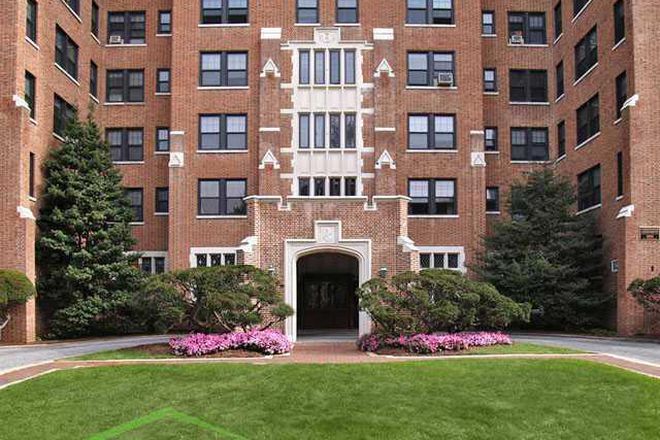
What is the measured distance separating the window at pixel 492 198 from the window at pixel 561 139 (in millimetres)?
3411

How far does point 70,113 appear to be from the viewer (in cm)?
2989

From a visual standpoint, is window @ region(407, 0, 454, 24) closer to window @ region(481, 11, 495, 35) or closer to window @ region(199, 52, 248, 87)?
window @ region(481, 11, 495, 35)

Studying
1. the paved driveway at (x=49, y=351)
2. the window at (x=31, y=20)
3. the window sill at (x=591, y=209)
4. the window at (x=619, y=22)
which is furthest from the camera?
the window sill at (x=591, y=209)

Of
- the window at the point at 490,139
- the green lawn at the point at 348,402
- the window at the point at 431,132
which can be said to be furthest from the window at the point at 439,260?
the green lawn at the point at 348,402

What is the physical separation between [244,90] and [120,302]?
10752mm

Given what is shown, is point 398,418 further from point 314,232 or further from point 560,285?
point 560,285

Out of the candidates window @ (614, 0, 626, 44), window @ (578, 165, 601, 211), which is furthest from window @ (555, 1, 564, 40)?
window @ (578, 165, 601, 211)

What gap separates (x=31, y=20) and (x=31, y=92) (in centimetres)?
277

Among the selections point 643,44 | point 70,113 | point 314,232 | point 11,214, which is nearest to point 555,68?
point 643,44

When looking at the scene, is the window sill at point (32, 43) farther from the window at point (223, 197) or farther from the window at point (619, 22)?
the window at point (619, 22)

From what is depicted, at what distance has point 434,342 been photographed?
17719 mm

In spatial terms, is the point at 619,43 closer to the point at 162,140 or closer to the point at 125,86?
the point at 162,140

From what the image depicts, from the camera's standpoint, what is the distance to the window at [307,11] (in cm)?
3111

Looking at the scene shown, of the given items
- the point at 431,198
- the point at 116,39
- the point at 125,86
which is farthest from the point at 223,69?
the point at 431,198
